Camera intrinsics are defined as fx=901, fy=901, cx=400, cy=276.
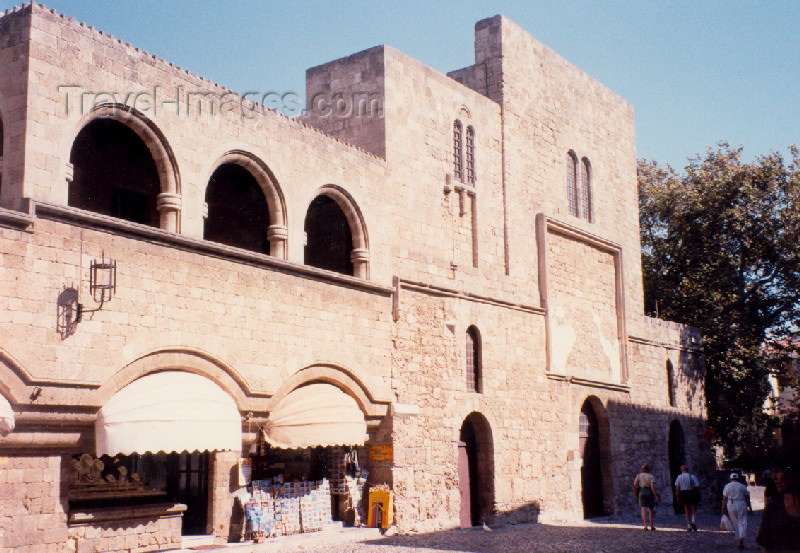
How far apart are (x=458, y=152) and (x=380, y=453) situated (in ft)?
21.6

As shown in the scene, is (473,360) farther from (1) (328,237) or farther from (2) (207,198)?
(2) (207,198)

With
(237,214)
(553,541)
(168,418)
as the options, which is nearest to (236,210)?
(237,214)

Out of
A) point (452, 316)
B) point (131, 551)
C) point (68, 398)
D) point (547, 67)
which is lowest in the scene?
point (131, 551)

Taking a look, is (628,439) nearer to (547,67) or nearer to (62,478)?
(547,67)

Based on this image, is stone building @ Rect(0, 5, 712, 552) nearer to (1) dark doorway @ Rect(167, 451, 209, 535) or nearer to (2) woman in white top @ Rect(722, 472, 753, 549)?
(1) dark doorway @ Rect(167, 451, 209, 535)

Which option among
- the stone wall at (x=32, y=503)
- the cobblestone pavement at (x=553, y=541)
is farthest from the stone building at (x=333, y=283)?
the cobblestone pavement at (x=553, y=541)

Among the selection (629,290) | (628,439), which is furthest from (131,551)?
(629,290)

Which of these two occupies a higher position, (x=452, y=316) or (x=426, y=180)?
(x=426, y=180)

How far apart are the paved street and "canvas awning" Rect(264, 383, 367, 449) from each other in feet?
5.01

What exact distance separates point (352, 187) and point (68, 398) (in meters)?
6.69

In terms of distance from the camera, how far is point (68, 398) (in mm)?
10781

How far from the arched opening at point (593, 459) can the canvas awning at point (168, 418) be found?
1147 cm

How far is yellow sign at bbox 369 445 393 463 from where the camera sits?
1560 cm

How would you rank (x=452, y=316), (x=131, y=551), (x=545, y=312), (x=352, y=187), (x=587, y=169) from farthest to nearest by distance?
1. (x=587, y=169)
2. (x=545, y=312)
3. (x=452, y=316)
4. (x=352, y=187)
5. (x=131, y=551)
